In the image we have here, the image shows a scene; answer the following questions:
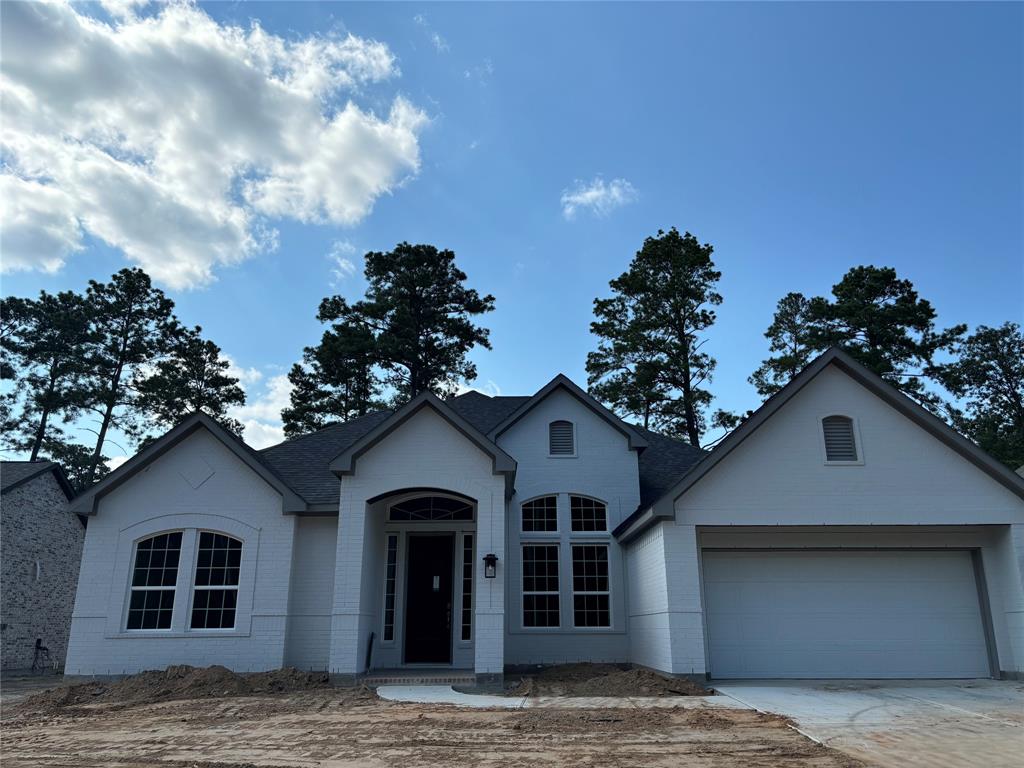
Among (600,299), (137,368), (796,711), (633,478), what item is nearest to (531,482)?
(633,478)

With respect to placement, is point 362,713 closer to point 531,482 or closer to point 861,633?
point 531,482

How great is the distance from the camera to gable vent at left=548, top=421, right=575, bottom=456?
1647 cm

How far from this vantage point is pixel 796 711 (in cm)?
870

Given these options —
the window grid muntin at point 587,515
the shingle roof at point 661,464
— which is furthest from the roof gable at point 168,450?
the shingle roof at point 661,464

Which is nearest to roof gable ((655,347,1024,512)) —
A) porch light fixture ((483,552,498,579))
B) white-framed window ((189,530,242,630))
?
porch light fixture ((483,552,498,579))

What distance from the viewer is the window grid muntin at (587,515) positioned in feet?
52.2

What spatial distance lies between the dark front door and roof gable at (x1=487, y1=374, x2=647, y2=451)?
3.07 m

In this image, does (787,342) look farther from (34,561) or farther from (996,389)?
(34,561)

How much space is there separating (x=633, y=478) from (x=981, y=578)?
696 centimetres

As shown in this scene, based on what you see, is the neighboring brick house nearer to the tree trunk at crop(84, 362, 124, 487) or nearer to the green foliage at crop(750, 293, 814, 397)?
the tree trunk at crop(84, 362, 124, 487)

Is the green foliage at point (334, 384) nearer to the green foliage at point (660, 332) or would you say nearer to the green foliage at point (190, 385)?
the green foliage at point (190, 385)

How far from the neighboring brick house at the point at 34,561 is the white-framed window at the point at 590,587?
46.5 ft

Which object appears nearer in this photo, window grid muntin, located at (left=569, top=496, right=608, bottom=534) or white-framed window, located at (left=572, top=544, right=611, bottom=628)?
white-framed window, located at (left=572, top=544, right=611, bottom=628)

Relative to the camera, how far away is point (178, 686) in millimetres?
11570
